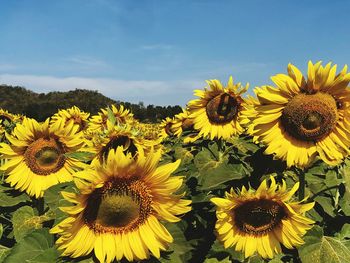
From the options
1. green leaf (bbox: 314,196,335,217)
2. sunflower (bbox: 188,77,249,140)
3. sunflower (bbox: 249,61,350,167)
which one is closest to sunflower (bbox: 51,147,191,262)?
sunflower (bbox: 249,61,350,167)

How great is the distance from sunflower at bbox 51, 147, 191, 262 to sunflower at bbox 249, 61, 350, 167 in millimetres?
1058

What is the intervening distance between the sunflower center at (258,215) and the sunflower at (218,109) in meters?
2.99

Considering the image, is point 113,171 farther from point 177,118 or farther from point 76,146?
point 177,118

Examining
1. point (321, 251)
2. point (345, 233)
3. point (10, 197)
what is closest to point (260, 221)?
point (321, 251)

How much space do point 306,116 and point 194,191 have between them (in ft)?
3.89

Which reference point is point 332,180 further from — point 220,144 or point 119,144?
point 220,144

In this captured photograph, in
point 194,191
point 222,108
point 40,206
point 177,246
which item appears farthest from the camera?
point 222,108

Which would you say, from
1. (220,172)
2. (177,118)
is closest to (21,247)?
A: (220,172)

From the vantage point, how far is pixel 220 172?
385 cm

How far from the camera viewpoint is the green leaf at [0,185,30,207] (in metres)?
4.84

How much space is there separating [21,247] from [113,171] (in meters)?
1.17

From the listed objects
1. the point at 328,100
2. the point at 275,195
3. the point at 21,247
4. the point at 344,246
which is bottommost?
the point at 21,247

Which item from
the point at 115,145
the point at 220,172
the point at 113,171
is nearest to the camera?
the point at 113,171

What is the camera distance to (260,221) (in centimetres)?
347
